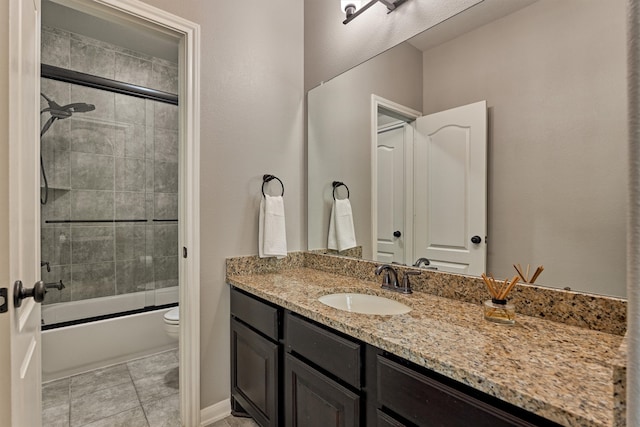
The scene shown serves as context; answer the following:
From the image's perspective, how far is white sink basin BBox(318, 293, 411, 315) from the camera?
1.45m

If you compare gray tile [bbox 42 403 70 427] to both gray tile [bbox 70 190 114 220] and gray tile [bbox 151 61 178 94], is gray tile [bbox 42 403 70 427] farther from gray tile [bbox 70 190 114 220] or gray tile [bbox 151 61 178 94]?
gray tile [bbox 151 61 178 94]

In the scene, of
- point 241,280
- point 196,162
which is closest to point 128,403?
point 241,280

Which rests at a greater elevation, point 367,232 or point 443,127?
point 443,127

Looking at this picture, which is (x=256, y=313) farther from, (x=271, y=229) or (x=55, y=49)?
(x=55, y=49)

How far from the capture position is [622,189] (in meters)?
0.95

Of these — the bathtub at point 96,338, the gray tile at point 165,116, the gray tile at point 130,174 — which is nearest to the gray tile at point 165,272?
the bathtub at point 96,338

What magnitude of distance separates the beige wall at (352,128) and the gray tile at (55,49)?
2219 mm

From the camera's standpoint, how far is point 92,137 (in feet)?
9.43

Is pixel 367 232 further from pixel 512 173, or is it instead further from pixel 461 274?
pixel 512 173

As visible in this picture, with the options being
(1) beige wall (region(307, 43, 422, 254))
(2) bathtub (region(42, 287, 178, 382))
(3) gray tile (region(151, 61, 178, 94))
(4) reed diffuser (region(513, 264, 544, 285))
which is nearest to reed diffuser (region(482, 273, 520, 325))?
(4) reed diffuser (region(513, 264, 544, 285))

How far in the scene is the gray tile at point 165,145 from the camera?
3211mm

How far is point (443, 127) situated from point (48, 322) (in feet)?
10.3

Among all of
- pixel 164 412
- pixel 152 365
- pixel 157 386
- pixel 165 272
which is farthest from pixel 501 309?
pixel 165 272

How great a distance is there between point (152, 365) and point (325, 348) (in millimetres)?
1940
